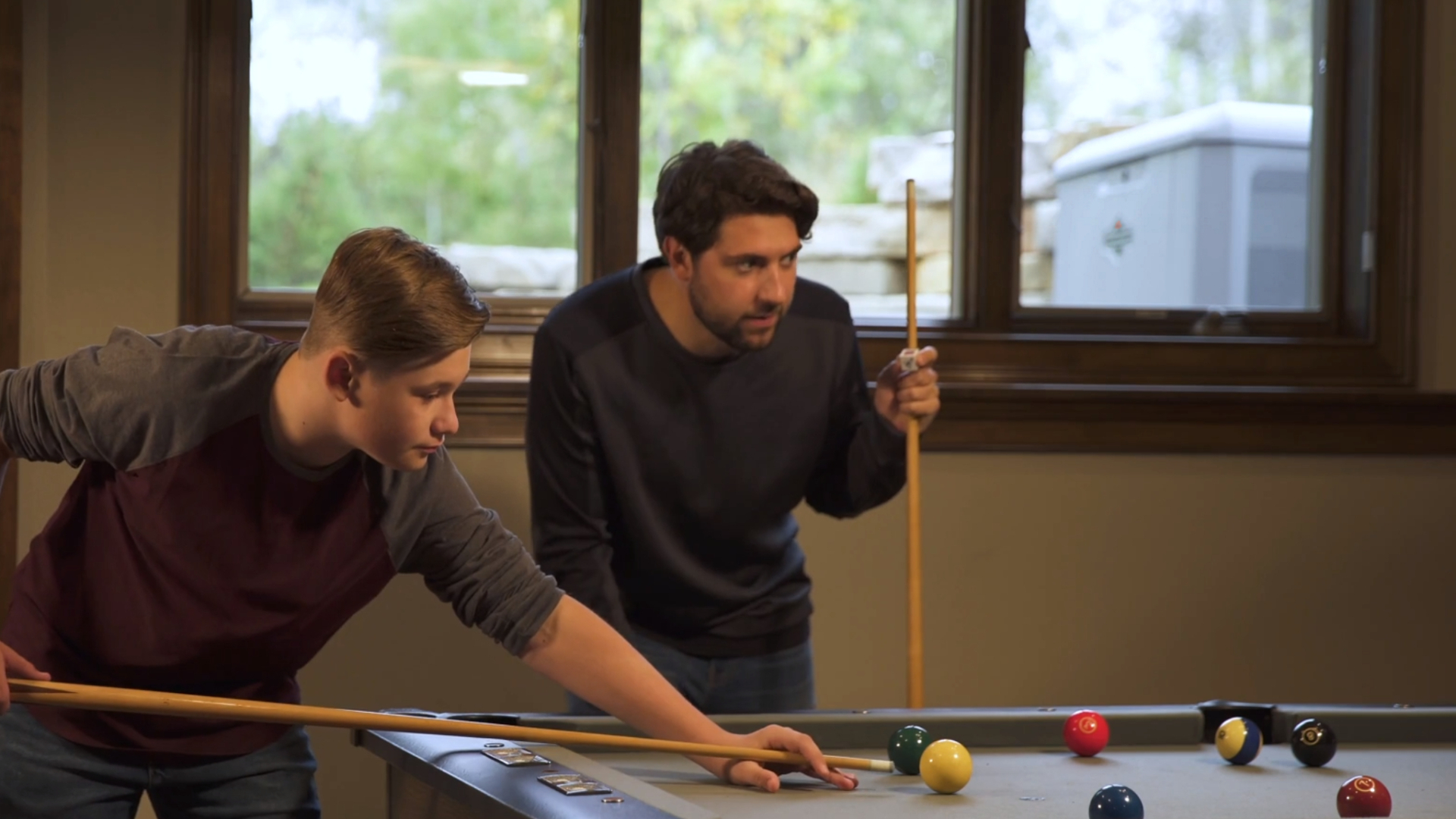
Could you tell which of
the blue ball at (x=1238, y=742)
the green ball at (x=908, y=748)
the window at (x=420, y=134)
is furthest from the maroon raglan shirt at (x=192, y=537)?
the window at (x=420, y=134)

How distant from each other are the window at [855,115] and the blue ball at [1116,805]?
190 centimetres

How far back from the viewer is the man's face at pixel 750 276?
2166mm

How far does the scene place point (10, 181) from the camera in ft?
8.54

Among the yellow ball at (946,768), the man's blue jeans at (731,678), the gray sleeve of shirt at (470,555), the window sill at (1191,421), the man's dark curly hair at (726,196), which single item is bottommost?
the man's blue jeans at (731,678)

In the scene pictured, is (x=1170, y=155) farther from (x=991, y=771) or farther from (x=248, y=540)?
(x=248, y=540)

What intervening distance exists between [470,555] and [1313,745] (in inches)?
39.8

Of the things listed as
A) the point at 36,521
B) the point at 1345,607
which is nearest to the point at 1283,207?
the point at 1345,607

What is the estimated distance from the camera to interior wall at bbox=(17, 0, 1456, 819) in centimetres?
284

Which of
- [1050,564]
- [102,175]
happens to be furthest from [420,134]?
[1050,564]

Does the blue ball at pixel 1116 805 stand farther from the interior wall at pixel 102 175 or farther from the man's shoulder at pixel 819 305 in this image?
the interior wall at pixel 102 175

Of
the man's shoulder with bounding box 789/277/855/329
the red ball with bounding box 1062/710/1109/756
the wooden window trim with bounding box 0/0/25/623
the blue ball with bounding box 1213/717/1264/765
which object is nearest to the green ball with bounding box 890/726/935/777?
the red ball with bounding box 1062/710/1109/756

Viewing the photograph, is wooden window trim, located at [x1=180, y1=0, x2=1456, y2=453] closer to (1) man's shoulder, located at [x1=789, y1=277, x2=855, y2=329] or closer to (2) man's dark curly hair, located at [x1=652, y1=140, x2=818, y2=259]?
(1) man's shoulder, located at [x1=789, y1=277, x2=855, y2=329]

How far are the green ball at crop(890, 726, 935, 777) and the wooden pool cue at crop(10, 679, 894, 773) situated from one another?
0.02 m

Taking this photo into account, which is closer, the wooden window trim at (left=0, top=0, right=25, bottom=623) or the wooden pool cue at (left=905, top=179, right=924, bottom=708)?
the wooden pool cue at (left=905, top=179, right=924, bottom=708)
